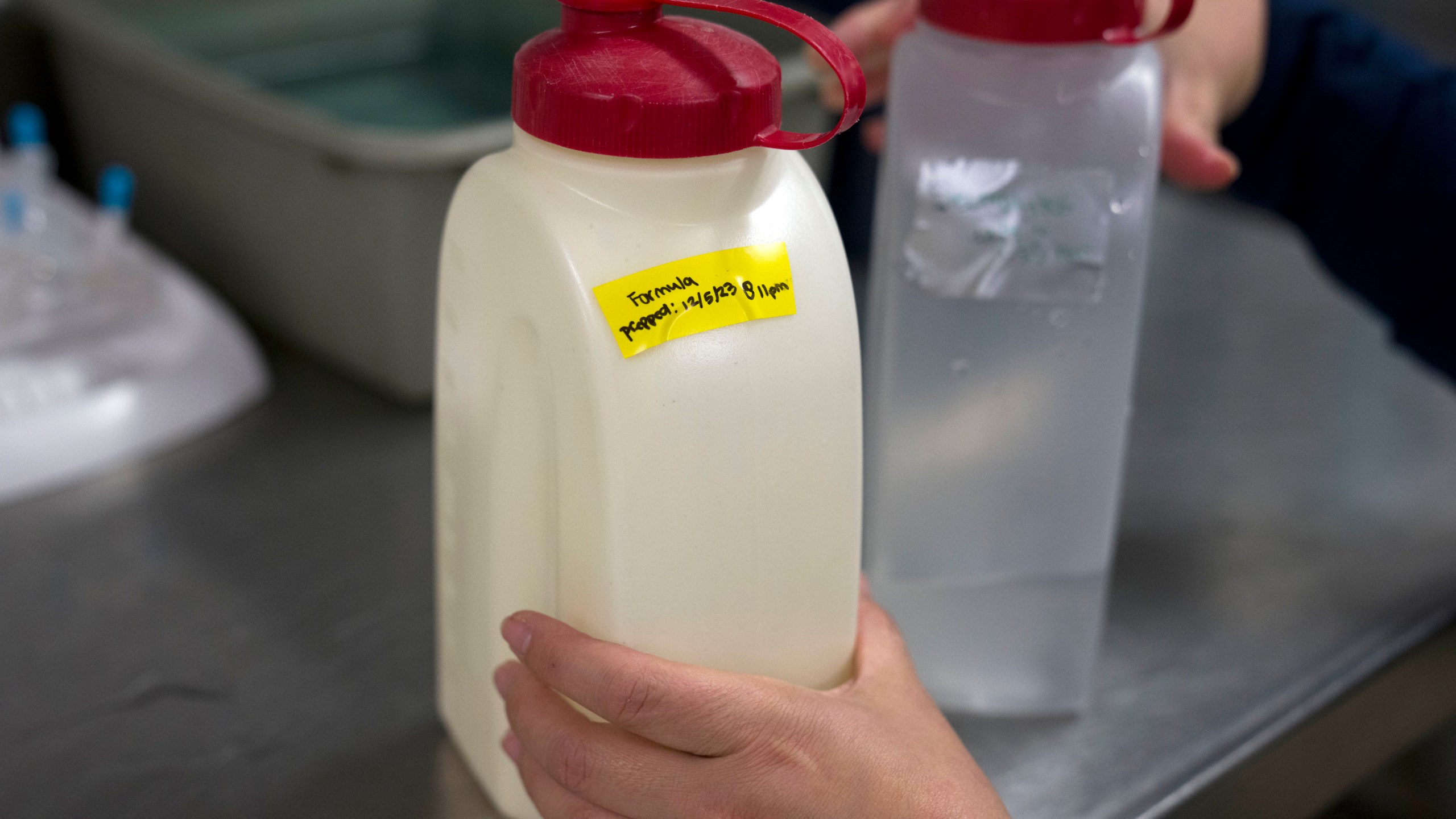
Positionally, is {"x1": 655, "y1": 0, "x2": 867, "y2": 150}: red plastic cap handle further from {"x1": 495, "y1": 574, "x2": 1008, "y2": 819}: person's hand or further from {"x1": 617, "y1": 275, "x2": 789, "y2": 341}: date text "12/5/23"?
{"x1": 495, "y1": 574, "x2": 1008, "y2": 819}: person's hand

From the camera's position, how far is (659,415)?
1.48 ft

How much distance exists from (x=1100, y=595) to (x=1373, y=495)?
1.24ft

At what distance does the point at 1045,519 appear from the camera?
65 centimetres

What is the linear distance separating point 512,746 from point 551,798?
0.04 m

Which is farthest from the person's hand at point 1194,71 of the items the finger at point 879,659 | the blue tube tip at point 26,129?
the blue tube tip at point 26,129

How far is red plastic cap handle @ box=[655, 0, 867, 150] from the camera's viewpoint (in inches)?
17.6

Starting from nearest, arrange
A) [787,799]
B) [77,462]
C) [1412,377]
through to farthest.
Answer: [787,799]
[77,462]
[1412,377]

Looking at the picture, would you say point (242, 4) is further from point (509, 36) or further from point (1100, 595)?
point (1100, 595)

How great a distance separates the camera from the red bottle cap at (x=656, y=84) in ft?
1.45

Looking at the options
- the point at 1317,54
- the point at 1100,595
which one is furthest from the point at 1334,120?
the point at 1100,595

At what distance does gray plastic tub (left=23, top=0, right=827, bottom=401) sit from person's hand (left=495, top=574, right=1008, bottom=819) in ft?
1.49

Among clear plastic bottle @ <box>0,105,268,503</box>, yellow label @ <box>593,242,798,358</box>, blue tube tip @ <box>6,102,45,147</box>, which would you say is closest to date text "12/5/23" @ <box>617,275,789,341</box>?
yellow label @ <box>593,242,798,358</box>

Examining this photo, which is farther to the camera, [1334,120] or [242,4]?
[242,4]

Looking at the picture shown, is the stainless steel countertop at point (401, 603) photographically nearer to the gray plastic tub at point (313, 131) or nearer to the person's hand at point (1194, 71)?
the gray plastic tub at point (313, 131)
